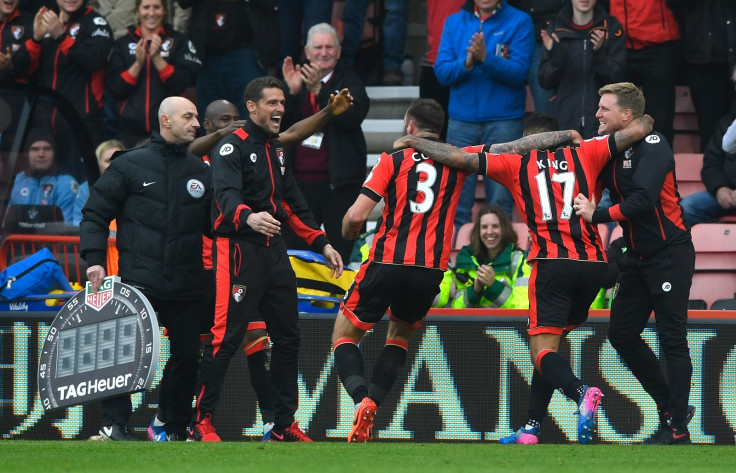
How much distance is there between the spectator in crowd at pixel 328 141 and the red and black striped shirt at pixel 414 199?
8.81 feet

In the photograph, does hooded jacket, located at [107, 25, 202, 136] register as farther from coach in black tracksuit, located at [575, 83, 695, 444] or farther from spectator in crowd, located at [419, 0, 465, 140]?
coach in black tracksuit, located at [575, 83, 695, 444]

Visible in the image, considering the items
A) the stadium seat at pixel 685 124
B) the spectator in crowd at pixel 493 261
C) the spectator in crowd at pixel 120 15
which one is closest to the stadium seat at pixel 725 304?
the spectator in crowd at pixel 493 261

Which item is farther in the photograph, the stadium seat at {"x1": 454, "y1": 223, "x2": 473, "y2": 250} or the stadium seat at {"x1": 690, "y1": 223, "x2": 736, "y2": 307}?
the stadium seat at {"x1": 454, "y1": 223, "x2": 473, "y2": 250}

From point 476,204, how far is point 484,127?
0.99 metres

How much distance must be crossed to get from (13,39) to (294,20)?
2.39m

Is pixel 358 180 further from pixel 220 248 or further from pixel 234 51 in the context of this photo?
pixel 220 248

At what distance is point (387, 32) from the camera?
1239 cm

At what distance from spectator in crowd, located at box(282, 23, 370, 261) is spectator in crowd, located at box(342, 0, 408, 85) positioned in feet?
4.07

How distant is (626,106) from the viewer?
7.84 meters

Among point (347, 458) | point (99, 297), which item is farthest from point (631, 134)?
point (99, 297)

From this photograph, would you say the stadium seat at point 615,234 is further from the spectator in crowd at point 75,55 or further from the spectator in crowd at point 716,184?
the spectator in crowd at point 75,55

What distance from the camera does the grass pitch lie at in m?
5.86

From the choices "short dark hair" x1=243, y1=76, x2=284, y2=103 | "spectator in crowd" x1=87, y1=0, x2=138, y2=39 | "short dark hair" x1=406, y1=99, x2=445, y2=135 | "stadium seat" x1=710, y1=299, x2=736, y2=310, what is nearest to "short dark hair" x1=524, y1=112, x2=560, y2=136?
"short dark hair" x1=406, y1=99, x2=445, y2=135

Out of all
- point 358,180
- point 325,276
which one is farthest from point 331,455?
point 358,180
